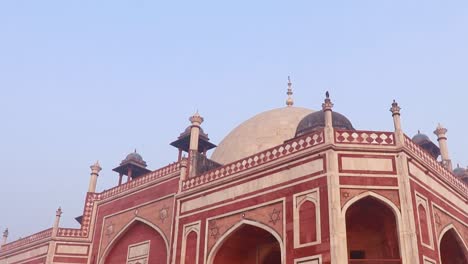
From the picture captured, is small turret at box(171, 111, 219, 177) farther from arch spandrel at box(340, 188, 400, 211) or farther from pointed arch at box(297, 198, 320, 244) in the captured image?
arch spandrel at box(340, 188, 400, 211)

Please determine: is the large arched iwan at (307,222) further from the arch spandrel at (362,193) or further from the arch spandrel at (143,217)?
the arch spandrel at (143,217)

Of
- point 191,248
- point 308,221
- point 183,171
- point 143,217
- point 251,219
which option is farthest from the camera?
point 143,217

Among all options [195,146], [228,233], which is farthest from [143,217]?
[228,233]

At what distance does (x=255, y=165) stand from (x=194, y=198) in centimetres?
263

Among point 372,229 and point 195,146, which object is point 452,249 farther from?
point 195,146

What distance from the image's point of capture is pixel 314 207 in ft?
38.7

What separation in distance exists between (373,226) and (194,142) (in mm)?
6572

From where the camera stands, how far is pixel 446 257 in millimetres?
14586

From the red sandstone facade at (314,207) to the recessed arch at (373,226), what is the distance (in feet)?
0.09

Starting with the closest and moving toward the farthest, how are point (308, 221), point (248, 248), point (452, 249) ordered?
point (308, 221), point (452, 249), point (248, 248)

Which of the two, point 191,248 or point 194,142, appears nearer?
point 191,248

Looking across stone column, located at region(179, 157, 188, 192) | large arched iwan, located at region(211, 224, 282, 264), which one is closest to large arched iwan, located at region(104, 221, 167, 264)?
stone column, located at region(179, 157, 188, 192)

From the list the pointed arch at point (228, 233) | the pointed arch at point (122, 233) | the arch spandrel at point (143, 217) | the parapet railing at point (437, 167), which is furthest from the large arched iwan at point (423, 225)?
the pointed arch at point (122, 233)

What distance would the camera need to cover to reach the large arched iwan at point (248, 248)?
1383cm
